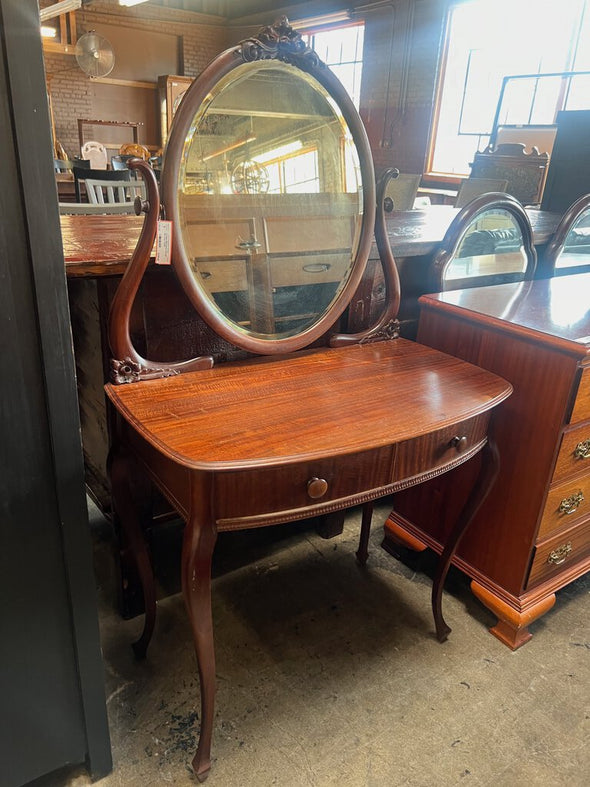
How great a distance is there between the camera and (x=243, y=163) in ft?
3.94

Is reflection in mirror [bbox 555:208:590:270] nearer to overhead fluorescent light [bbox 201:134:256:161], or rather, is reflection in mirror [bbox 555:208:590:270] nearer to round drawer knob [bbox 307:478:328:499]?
overhead fluorescent light [bbox 201:134:256:161]

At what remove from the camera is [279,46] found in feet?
3.79

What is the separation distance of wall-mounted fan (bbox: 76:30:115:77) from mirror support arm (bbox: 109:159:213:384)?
782 centimetres

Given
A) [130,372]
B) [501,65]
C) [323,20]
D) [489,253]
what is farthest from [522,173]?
[323,20]

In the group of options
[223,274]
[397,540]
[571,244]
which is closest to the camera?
[223,274]

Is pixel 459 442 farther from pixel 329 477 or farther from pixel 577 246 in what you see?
pixel 577 246

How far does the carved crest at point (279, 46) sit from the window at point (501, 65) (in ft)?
18.1

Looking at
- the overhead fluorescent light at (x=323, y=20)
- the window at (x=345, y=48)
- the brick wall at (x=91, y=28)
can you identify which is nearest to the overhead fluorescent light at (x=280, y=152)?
the window at (x=345, y=48)

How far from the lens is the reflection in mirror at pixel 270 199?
3.78 ft

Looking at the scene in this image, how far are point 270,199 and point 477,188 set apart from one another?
83.4 inches

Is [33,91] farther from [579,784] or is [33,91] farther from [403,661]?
[579,784]

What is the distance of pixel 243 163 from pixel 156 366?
480 millimetres

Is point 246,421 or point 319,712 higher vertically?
point 246,421

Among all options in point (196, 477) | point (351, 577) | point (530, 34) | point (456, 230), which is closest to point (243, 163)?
point (196, 477)
